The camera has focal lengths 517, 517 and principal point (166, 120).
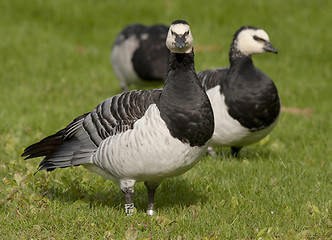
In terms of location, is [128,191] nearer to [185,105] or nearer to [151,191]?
[151,191]

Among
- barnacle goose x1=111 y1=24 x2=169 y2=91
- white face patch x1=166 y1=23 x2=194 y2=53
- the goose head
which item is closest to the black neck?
white face patch x1=166 y1=23 x2=194 y2=53

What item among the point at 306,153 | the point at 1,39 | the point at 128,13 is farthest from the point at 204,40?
the point at 306,153

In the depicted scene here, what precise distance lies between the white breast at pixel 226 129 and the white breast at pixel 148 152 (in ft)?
8.12

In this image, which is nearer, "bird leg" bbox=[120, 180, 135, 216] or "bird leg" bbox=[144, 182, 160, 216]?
"bird leg" bbox=[120, 180, 135, 216]

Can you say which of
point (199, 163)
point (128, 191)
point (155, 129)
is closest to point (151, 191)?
point (128, 191)

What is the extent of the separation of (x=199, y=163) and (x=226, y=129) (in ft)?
2.26

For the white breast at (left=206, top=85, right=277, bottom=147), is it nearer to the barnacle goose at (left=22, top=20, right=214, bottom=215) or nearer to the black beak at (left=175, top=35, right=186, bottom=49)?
the barnacle goose at (left=22, top=20, right=214, bottom=215)

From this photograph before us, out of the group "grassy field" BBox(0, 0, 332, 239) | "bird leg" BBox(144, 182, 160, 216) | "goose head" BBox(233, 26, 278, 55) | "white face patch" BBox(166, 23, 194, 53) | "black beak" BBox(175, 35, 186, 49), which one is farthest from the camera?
"goose head" BBox(233, 26, 278, 55)

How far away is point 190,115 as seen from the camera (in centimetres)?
548

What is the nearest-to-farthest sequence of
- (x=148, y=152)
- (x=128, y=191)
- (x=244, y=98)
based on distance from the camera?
(x=148, y=152), (x=128, y=191), (x=244, y=98)

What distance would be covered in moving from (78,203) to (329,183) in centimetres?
343

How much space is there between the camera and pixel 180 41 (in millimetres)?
5445

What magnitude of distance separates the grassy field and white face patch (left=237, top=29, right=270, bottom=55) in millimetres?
1788

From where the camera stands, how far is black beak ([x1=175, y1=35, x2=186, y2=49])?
5.40 meters
